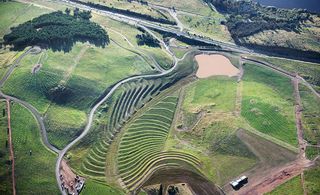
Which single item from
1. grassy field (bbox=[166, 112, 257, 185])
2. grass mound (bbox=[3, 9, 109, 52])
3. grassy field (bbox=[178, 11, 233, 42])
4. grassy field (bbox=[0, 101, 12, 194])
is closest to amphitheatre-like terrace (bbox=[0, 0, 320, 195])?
grassy field (bbox=[0, 101, 12, 194])

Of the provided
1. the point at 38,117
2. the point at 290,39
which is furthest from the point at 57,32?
the point at 290,39

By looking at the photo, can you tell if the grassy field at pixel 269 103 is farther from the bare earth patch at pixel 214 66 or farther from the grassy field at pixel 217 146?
the grassy field at pixel 217 146

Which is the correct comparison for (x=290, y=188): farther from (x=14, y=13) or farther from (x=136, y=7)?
(x=14, y=13)

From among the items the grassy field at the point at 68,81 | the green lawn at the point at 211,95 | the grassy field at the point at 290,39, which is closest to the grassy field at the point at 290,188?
the green lawn at the point at 211,95

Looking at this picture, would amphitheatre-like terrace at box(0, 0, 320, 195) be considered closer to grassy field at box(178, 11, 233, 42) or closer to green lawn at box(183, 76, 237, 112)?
green lawn at box(183, 76, 237, 112)

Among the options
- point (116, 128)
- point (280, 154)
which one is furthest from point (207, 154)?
point (116, 128)

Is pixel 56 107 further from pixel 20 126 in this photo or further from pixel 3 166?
pixel 3 166
